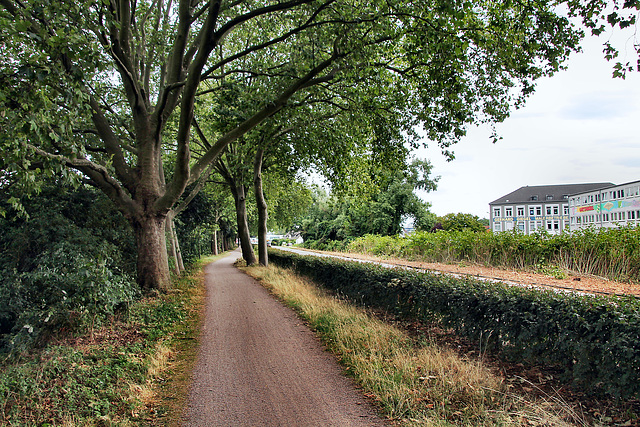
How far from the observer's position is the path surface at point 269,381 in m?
4.11

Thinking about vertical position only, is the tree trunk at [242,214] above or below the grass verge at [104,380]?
above

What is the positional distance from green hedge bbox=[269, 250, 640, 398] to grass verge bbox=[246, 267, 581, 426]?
423mm

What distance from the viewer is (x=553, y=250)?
1355 cm

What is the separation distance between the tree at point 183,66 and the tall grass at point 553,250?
19.8 feet

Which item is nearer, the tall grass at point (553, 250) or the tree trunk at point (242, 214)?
the tall grass at point (553, 250)

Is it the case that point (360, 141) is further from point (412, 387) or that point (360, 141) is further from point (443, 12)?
point (412, 387)

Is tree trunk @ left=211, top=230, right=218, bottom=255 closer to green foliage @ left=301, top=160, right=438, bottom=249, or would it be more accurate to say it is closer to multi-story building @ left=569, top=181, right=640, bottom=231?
green foliage @ left=301, top=160, right=438, bottom=249

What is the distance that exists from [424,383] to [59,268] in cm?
735

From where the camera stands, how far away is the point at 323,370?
5.43 m

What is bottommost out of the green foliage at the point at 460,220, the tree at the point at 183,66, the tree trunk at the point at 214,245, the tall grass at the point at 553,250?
the tree trunk at the point at 214,245

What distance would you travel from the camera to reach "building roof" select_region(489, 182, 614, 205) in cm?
7650

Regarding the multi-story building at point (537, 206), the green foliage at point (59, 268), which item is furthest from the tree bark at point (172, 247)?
the multi-story building at point (537, 206)

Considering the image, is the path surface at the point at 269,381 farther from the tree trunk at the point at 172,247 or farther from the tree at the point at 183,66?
the tree trunk at the point at 172,247

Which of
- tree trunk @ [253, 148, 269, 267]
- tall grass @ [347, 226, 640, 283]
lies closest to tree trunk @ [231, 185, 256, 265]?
tree trunk @ [253, 148, 269, 267]
